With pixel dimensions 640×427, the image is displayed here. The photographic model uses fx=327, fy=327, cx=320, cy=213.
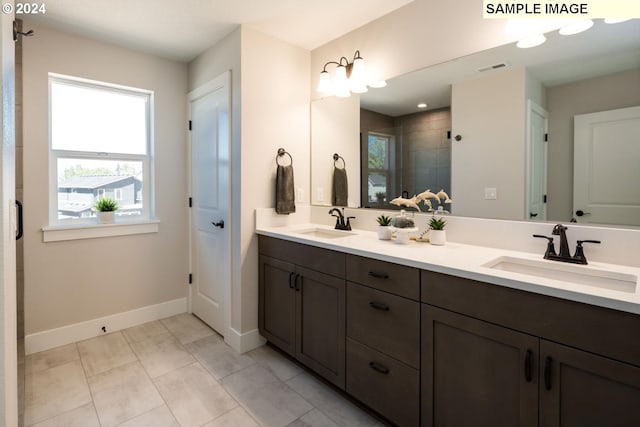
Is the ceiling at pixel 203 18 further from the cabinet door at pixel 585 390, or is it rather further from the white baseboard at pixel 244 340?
the white baseboard at pixel 244 340

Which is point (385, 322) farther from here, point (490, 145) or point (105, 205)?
point (105, 205)

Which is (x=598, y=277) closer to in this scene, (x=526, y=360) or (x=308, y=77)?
(x=526, y=360)

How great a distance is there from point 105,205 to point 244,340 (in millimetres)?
1607

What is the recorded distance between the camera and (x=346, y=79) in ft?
8.02

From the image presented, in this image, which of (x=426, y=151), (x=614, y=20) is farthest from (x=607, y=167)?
(x=426, y=151)

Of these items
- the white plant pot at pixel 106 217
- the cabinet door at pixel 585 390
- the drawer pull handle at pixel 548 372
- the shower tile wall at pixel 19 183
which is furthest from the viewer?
the white plant pot at pixel 106 217

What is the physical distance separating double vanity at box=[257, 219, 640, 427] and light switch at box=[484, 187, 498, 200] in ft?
1.00

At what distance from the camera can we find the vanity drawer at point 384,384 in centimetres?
148

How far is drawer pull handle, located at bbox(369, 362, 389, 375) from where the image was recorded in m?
1.59

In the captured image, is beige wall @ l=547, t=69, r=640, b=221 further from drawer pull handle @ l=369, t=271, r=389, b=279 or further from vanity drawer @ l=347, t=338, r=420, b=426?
vanity drawer @ l=347, t=338, r=420, b=426

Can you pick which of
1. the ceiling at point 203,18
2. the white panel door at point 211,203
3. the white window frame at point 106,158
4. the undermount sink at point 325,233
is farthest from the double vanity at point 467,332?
the white window frame at point 106,158

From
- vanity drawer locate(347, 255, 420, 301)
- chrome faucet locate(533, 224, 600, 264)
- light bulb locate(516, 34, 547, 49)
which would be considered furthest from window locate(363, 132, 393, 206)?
chrome faucet locate(533, 224, 600, 264)

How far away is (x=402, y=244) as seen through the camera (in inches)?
73.5

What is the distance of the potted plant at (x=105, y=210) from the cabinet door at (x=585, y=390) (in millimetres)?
3001
